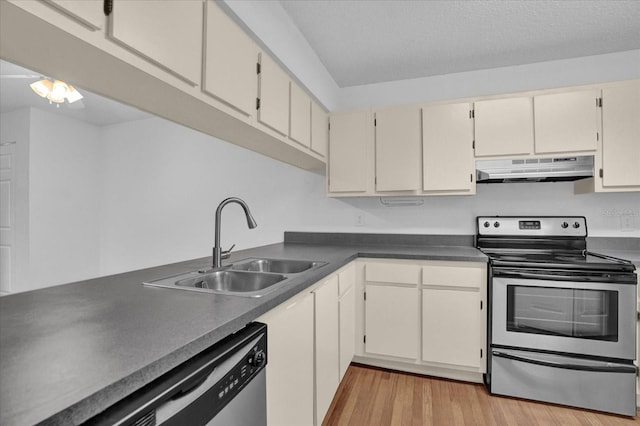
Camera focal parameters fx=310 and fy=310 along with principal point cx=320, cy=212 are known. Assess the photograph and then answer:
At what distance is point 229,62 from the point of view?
4.65 feet

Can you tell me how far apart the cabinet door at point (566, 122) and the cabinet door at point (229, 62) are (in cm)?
204

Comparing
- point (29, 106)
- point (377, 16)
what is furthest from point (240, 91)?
point (29, 106)

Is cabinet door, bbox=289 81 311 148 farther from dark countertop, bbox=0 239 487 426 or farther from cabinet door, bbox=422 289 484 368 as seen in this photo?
cabinet door, bbox=422 289 484 368

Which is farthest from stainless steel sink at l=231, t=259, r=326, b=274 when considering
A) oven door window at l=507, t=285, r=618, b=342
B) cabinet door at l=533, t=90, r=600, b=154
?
cabinet door at l=533, t=90, r=600, b=154

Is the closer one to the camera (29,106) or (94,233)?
(29,106)

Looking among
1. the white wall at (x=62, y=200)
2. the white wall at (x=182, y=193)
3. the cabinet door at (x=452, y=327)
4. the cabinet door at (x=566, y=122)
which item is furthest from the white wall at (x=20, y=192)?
the cabinet door at (x=566, y=122)

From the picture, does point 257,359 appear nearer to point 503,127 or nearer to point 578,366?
point 578,366

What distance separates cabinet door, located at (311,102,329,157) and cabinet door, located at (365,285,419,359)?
1.17 metres

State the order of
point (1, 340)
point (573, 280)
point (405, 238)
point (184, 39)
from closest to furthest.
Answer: point (1, 340)
point (184, 39)
point (573, 280)
point (405, 238)

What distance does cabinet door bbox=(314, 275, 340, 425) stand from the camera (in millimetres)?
1546

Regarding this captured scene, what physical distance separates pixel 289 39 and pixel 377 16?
594 millimetres

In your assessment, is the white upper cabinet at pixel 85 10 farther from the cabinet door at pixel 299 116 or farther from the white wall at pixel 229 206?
the white wall at pixel 229 206

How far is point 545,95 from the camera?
2.25 metres

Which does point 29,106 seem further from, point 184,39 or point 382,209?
point 382,209
